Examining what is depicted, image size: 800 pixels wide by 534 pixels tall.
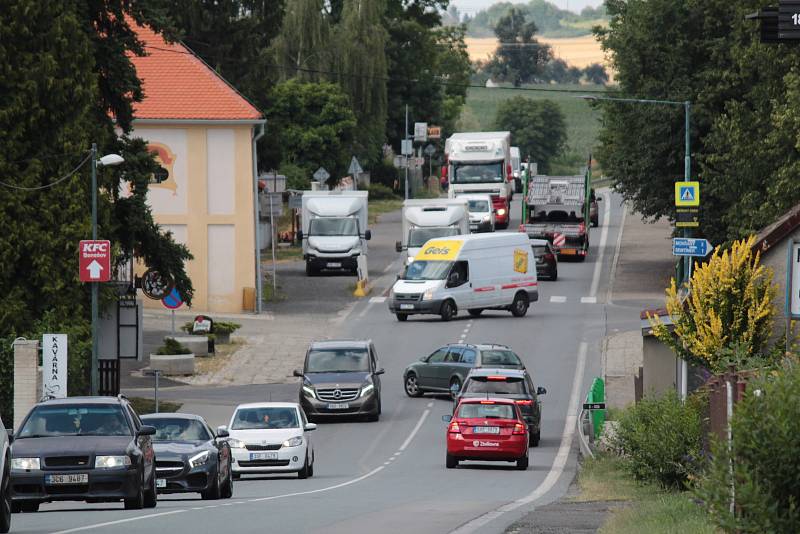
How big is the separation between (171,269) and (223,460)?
18.0 meters

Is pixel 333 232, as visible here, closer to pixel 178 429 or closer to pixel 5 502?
pixel 178 429

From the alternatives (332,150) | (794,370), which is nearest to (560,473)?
(794,370)

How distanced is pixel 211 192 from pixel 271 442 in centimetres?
2964

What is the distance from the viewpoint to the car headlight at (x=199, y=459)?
74.2ft

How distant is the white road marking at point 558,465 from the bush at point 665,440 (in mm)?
1708

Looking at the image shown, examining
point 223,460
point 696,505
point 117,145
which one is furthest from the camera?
point 117,145

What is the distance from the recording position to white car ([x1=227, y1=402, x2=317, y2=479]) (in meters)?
28.3

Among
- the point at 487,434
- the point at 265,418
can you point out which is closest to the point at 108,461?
the point at 265,418

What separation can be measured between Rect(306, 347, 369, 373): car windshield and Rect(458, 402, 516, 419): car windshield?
8075 millimetres

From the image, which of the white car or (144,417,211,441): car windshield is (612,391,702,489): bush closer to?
the white car

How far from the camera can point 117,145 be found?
40.5 meters

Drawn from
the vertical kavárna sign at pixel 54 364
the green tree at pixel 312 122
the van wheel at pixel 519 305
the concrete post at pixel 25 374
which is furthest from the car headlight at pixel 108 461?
the green tree at pixel 312 122

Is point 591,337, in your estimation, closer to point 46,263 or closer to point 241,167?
point 241,167

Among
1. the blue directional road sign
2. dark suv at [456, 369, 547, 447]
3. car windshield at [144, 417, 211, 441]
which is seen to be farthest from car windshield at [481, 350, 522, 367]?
car windshield at [144, 417, 211, 441]
